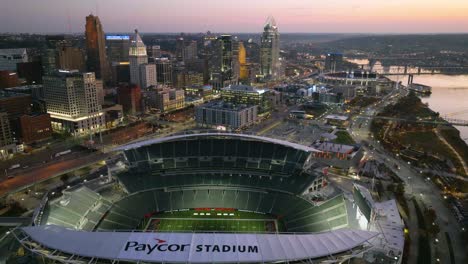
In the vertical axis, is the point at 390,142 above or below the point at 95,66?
below

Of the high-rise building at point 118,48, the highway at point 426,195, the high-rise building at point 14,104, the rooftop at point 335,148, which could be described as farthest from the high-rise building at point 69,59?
the highway at point 426,195

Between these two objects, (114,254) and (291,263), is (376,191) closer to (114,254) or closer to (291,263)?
(291,263)

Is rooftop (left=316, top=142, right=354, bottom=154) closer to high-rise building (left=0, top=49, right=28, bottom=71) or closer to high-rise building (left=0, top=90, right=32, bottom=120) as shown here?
high-rise building (left=0, top=90, right=32, bottom=120)

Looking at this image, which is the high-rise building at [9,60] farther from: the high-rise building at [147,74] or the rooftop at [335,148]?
the rooftop at [335,148]

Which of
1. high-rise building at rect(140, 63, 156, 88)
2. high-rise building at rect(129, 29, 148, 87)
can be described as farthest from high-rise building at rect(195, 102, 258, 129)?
high-rise building at rect(129, 29, 148, 87)

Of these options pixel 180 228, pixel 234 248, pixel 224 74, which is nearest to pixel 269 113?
pixel 224 74

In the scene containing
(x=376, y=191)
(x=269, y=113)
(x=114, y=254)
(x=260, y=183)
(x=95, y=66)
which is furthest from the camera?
(x=95, y=66)
